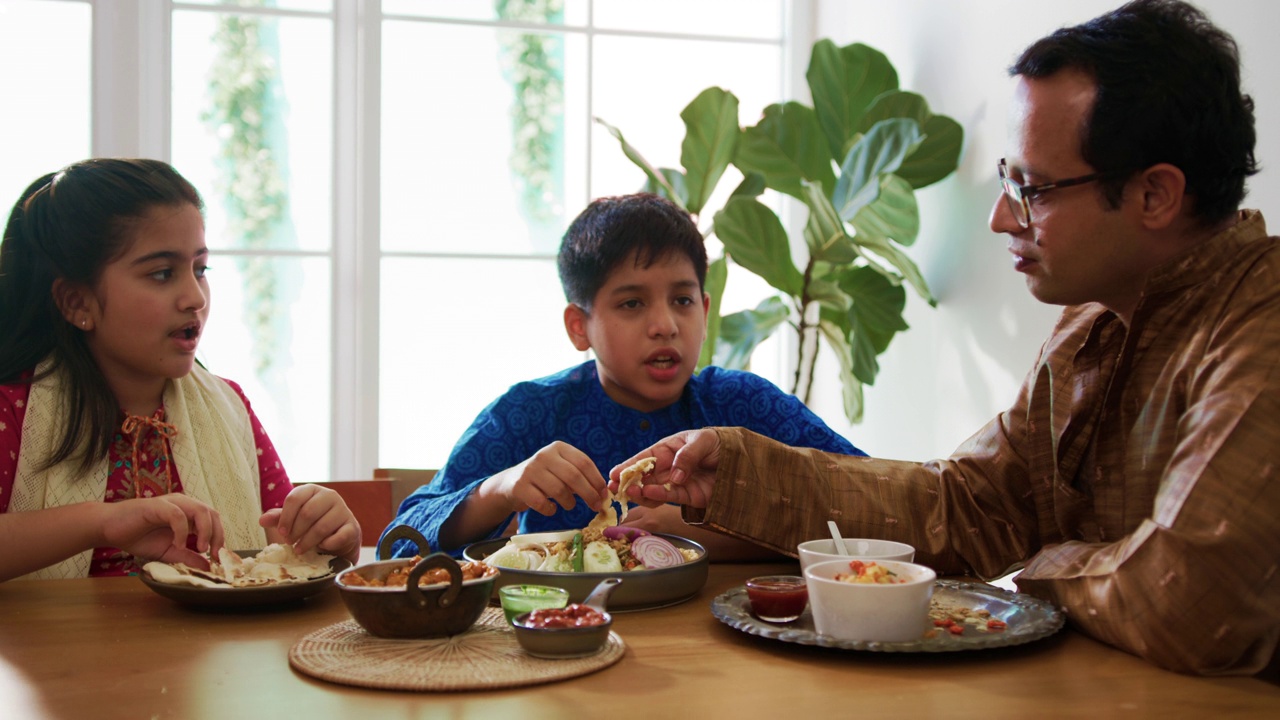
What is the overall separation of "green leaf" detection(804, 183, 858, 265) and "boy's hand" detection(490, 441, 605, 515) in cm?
163

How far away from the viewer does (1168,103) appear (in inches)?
49.1

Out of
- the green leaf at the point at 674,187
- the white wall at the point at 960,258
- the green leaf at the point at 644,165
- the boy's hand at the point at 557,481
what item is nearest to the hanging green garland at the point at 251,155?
the green leaf at the point at 644,165

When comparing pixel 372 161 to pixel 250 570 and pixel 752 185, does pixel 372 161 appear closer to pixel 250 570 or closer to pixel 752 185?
pixel 752 185

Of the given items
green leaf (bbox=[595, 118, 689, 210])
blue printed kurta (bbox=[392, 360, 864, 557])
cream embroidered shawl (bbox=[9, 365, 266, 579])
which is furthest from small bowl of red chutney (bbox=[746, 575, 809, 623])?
green leaf (bbox=[595, 118, 689, 210])

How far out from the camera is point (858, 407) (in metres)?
3.21

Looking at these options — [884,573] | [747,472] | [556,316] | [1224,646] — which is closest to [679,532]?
[747,472]

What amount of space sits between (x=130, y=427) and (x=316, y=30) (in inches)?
87.1

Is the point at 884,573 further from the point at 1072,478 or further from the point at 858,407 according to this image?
the point at 858,407

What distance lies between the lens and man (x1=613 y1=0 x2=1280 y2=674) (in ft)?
3.23

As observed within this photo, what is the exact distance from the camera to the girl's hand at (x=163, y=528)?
135cm

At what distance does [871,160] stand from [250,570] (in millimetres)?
2038

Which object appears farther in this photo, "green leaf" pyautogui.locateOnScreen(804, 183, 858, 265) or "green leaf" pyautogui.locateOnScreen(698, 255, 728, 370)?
"green leaf" pyautogui.locateOnScreen(698, 255, 728, 370)

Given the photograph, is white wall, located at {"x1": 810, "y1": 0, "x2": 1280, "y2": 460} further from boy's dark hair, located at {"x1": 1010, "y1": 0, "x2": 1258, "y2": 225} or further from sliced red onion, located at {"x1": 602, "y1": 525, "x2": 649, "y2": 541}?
sliced red onion, located at {"x1": 602, "y1": 525, "x2": 649, "y2": 541}

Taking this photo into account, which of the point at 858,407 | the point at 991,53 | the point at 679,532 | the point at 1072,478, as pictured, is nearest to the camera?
the point at 1072,478
